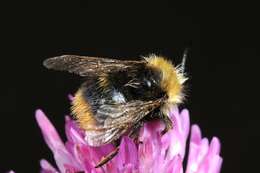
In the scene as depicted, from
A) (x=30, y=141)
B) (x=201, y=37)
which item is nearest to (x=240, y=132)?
(x=201, y=37)

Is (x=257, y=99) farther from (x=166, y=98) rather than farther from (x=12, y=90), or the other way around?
(x=166, y=98)

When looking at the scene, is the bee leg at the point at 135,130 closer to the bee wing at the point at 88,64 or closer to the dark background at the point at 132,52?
the bee wing at the point at 88,64

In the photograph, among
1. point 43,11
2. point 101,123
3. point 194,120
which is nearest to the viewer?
point 101,123

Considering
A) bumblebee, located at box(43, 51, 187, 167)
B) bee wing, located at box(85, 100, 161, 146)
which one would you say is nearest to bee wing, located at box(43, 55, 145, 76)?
bumblebee, located at box(43, 51, 187, 167)

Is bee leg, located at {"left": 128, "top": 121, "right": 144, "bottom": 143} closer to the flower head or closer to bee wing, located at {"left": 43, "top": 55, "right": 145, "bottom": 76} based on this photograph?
the flower head

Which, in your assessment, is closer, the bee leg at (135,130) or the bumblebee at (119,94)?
the bumblebee at (119,94)

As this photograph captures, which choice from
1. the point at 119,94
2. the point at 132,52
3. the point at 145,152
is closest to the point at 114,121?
the point at 119,94

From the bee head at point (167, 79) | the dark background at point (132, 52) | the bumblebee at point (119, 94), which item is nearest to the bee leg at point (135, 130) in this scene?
the bumblebee at point (119, 94)
